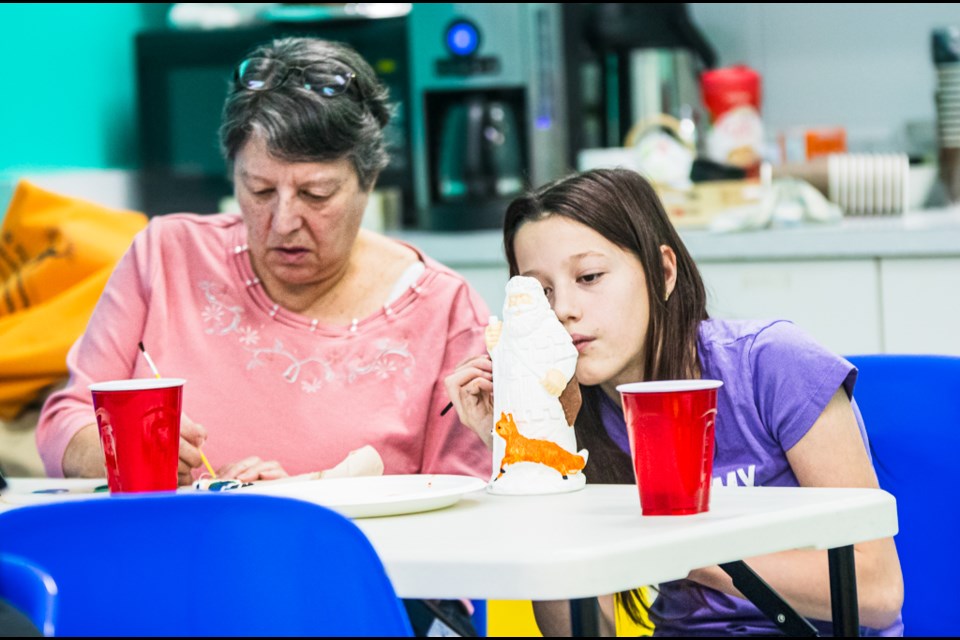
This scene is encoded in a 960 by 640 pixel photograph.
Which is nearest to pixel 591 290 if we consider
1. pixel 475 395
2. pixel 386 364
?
pixel 475 395

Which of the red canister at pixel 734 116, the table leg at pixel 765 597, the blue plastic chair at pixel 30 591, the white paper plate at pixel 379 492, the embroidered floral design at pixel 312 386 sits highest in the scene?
the red canister at pixel 734 116

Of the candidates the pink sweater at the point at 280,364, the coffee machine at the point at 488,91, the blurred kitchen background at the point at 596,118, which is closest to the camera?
the pink sweater at the point at 280,364

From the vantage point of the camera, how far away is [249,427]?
5.75ft

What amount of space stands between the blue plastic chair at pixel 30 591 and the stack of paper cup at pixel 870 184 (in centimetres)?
252

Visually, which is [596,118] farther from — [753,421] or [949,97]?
[753,421]

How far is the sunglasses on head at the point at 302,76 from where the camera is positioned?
175cm

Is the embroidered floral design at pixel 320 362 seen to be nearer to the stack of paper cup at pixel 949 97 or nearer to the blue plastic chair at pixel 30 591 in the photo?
the blue plastic chair at pixel 30 591

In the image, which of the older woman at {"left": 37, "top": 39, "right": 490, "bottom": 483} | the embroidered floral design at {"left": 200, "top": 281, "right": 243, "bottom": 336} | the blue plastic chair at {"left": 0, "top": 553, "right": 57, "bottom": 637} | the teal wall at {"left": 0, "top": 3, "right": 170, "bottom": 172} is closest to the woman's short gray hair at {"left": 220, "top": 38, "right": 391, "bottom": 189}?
the older woman at {"left": 37, "top": 39, "right": 490, "bottom": 483}

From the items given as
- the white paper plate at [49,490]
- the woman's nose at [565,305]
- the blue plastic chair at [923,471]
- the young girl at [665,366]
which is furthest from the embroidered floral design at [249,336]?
the blue plastic chair at [923,471]

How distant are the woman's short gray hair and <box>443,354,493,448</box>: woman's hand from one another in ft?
1.42

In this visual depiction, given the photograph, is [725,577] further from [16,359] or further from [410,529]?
[16,359]

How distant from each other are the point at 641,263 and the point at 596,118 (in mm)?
1955

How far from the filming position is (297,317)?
5.95 feet

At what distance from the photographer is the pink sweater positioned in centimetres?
173
